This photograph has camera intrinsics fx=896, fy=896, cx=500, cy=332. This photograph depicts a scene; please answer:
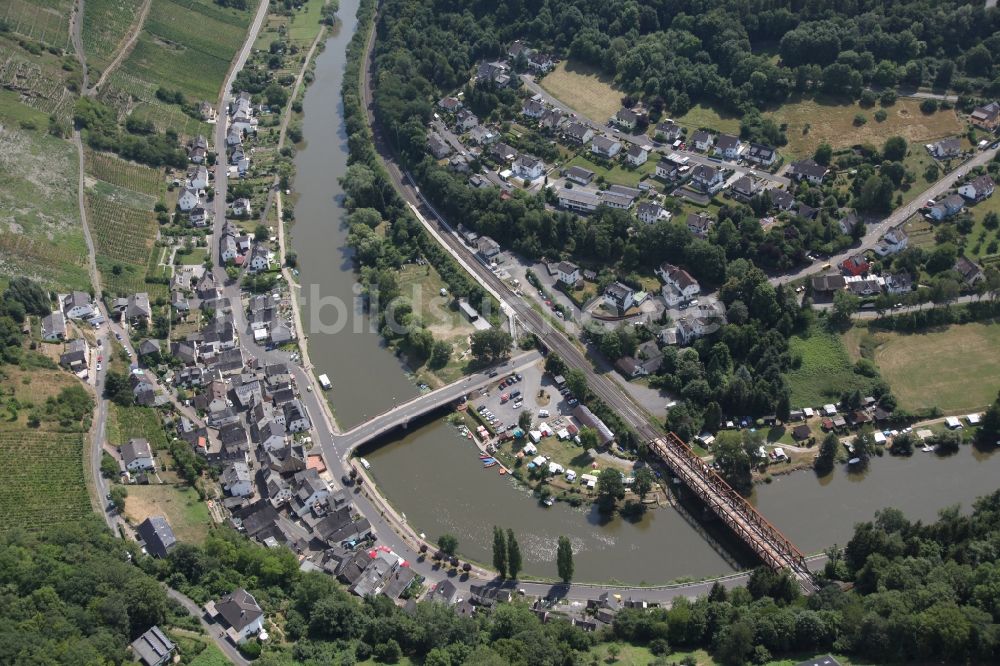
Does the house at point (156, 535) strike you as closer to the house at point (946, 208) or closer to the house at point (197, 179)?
the house at point (197, 179)

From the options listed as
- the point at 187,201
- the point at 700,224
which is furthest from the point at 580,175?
the point at 187,201

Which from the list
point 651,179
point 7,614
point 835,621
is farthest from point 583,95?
point 7,614

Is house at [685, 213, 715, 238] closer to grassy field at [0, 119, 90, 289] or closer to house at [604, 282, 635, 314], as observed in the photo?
house at [604, 282, 635, 314]

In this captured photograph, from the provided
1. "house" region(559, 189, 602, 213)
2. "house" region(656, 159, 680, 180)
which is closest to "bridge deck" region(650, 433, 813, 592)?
"house" region(559, 189, 602, 213)

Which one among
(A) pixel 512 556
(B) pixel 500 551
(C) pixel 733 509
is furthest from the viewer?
(C) pixel 733 509

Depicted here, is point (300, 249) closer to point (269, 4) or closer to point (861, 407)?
point (861, 407)

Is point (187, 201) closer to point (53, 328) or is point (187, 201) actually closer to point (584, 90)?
point (53, 328)

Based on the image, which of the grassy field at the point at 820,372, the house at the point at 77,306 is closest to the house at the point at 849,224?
the grassy field at the point at 820,372
